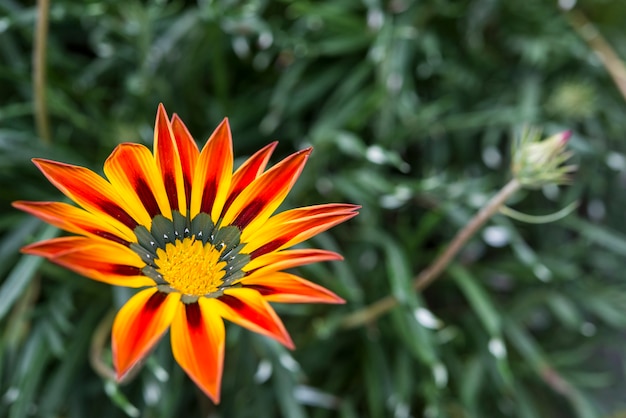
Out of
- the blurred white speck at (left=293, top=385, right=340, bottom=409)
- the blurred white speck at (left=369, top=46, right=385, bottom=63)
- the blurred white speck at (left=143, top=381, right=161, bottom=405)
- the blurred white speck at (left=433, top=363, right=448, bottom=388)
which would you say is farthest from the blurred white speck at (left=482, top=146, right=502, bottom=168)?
the blurred white speck at (left=143, top=381, right=161, bottom=405)

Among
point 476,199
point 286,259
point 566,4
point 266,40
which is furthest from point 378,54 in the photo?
point 286,259

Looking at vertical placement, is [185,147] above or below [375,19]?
above

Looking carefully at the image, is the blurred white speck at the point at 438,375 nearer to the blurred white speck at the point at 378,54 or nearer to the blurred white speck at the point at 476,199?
the blurred white speck at the point at 476,199

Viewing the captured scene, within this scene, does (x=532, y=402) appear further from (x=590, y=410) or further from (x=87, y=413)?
(x=87, y=413)

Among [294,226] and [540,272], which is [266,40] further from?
[294,226]

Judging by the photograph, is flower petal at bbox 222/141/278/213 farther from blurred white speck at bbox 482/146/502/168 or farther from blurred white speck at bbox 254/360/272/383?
blurred white speck at bbox 482/146/502/168

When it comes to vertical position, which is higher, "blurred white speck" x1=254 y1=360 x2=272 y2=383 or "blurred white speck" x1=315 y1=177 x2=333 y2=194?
"blurred white speck" x1=315 y1=177 x2=333 y2=194

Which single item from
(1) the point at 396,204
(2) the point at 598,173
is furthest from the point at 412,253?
(2) the point at 598,173

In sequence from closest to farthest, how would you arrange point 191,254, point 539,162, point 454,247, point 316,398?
1. point 191,254
2. point 539,162
3. point 454,247
4. point 316,398
